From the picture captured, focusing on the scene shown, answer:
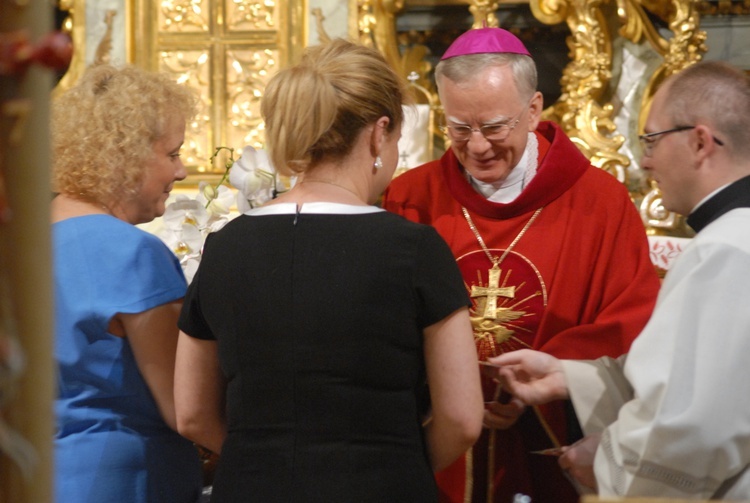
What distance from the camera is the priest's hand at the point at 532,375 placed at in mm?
2709

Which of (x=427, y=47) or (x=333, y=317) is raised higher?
(x=427, y=47)

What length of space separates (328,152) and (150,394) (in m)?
0.82

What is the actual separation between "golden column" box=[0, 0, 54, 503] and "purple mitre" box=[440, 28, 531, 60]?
2.37 metres

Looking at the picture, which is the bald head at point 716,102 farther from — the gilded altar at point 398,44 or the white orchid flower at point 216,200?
the gilded altar at point 398,44

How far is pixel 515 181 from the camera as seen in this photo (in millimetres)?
3477

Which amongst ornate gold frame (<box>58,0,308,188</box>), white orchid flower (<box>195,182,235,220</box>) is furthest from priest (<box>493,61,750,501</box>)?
ornate gold frame (<box>58,0,308,188</box>)

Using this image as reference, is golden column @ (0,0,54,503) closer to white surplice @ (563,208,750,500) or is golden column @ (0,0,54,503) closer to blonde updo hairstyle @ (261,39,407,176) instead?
blonde updo hairstyle @ (261,39,407,176)

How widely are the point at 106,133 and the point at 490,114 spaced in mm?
1199

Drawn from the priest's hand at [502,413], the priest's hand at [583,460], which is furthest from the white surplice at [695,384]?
the priest's hand at [502,413]

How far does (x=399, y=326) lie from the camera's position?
2176 millimetres

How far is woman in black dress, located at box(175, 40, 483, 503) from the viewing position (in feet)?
7.13

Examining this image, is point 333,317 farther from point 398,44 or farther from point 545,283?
point 398,44

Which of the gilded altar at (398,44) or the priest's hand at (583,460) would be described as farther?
the gilded altar at (398,44)

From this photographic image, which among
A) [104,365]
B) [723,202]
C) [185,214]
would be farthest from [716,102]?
[185,214]
